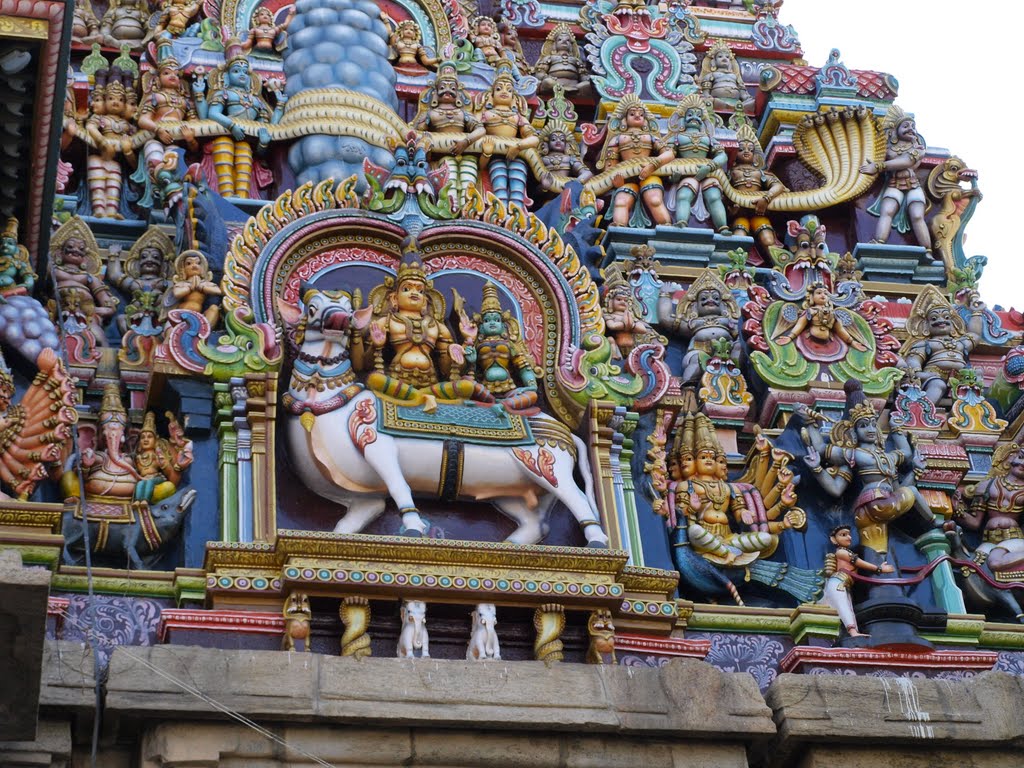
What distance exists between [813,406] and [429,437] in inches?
120

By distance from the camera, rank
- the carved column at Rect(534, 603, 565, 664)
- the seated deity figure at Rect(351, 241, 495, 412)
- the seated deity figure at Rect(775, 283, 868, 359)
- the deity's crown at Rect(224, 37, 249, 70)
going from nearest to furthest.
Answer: the carved column at Rect(534, 603, 565, 664) < the seated deity figure at Rect(351, 241, 495, 412) < the seated deity figure at Rect(775, 283, 868, 359) < the deity's crown at Rect(224, 37, 249, 70)

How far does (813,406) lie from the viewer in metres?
16.0

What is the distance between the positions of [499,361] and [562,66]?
4.00 meters

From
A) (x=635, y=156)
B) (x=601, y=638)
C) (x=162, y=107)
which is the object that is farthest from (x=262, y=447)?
(x=635, y=156)

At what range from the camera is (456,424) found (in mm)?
14594

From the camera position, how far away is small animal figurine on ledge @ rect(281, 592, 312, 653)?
13.5m

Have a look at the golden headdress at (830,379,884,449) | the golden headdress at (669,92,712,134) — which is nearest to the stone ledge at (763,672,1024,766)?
the golden headdress at (830,379,884,449)

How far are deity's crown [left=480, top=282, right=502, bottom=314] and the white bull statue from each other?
911 millimetres

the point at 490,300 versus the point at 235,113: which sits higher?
the point at 235,113

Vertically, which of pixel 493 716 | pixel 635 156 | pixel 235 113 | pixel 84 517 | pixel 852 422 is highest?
pixel 235 113

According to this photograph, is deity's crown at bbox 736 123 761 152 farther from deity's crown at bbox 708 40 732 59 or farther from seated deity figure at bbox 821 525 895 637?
seated deity figure at bbox 821 525 895 637

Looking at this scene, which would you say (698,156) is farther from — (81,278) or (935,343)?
(81,278)

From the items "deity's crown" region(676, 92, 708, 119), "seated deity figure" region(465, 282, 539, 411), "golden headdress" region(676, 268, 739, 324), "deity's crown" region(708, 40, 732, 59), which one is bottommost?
"seated deity figure" region(465, 282, 539, 411)

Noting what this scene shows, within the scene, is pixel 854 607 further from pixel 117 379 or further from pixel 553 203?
pixel 117 379
